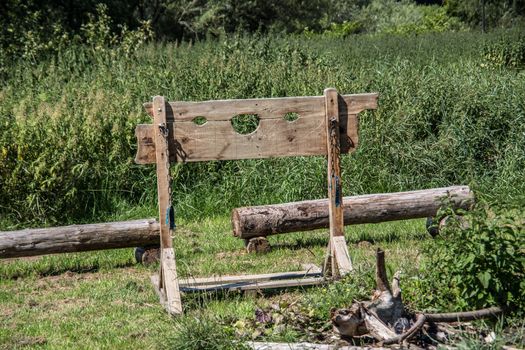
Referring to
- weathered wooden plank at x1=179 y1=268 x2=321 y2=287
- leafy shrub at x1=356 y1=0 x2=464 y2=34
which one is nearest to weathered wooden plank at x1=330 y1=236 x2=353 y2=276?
weathered wooden plank at x1=179 y1=268 x2=321 y2=287

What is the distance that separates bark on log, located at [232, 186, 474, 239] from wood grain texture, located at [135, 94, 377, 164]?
1625 millimetres

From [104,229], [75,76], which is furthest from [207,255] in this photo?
[75,76]

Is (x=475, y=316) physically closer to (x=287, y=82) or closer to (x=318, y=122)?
(x=318, y=122)

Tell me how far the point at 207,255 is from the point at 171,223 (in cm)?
209

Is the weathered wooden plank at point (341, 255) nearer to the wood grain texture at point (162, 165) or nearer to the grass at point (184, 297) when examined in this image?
the grass at point (184, 297)

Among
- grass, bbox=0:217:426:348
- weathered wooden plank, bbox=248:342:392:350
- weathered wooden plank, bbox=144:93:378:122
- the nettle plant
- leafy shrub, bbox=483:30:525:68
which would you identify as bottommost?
grass, bbox=0:217:426:348

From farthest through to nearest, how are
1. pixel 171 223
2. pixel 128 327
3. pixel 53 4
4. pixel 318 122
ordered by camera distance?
pixel 53 4 < pixel 318 122 < pixel 171 223 < pixel 128 327

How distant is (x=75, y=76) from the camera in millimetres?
14930

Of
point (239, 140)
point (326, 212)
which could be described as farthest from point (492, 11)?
point (239, 140)

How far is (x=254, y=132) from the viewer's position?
8117mm

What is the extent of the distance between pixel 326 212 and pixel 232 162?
105 inches

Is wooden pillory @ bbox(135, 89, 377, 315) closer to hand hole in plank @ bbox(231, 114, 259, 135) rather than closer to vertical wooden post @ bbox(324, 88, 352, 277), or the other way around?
vertical wooden post @ bbox(324, 88, 352, 277)

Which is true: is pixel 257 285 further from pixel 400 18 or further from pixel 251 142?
pixel 400 18

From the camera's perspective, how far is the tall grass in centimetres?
1104
